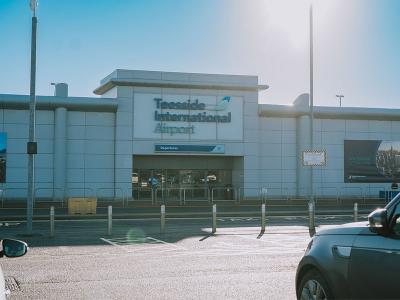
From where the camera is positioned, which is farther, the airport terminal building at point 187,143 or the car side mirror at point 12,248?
the airport terminal building at point 187,143

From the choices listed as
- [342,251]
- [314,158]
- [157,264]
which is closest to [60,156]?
[314,158]

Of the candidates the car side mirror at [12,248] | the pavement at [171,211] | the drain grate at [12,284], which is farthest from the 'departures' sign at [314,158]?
the car side mirror at [12,248]

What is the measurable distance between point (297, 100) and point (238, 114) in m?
5.31

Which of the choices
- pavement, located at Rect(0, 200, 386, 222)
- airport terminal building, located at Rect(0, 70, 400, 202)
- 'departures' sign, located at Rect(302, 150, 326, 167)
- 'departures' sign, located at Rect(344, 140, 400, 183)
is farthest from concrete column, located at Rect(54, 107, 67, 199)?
'departures' sign, located at Rect(344, 140, 400, 183)

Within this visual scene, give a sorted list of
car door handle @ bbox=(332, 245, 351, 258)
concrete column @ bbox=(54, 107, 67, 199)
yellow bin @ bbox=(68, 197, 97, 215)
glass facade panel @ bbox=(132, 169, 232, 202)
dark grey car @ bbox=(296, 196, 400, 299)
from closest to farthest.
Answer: dark grey car @ bbox=(296, 196, 400, 299)
car door handle @ bbox=(332, 245, 351, 258)
yellow bin @ bbox=(68, 197, 97, 215)
concrete column @ bbox=(54, 107, 67, 199)
glass facade panel @ bbox=(132, 169, 232, 202)

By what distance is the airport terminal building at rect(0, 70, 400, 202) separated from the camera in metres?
34.8

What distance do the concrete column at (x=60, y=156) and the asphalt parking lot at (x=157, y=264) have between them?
16.3 meters

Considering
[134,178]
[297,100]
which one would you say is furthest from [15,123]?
[297,100]

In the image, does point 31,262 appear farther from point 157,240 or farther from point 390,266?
point 390,266

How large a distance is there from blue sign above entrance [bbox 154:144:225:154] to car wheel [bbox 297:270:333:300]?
30460 mm

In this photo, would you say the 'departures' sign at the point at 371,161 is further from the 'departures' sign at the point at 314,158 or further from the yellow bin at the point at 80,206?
the yellow bin at the point at 80,206

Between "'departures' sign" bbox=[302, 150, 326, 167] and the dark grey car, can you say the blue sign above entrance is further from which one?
the dark grey car

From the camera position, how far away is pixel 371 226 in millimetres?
4906

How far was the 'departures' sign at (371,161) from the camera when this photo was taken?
133ft
